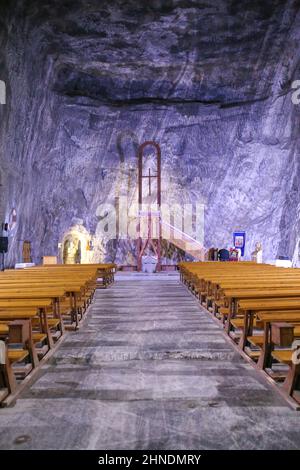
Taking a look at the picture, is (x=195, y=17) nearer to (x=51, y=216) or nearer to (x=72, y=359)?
(x=51, y=216)

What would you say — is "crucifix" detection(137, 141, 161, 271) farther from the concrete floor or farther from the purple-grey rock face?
the concrete floor

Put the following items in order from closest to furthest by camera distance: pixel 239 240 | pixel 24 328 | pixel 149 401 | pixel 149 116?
pixel 149 401 → pixel 24 328 → pixel 239 240 → pixel 149 116

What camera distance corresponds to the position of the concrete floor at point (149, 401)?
105 inches

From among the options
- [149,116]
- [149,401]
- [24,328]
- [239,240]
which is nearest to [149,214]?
[239,240]

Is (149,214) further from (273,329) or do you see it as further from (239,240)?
(273,329)

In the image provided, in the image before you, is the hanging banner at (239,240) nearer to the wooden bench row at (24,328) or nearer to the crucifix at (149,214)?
the crucifix at (149,214)

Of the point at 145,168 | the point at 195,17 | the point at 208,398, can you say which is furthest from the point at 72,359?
the point at 145,168

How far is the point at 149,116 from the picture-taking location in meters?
24.3

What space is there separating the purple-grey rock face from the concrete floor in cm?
1178

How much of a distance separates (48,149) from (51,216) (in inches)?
137

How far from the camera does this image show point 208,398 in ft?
11.2

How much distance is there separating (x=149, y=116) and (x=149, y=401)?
22.5 m

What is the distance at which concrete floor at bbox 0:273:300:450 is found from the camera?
2.67 metres

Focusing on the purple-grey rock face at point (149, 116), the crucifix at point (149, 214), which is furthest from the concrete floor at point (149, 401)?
the crucifix at point (149, 214)
